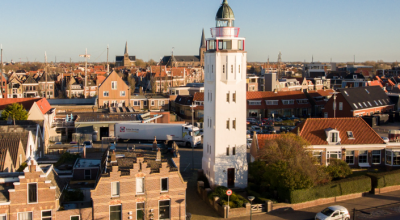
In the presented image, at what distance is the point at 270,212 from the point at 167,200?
5.96 meters

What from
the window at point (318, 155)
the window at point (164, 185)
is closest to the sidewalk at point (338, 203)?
the window at point (164, 185)

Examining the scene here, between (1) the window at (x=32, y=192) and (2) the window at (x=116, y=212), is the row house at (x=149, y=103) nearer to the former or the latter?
(2) the window at (x=116, y=212)

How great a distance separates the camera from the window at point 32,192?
1703 centimetres

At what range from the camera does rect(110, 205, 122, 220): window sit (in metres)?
18.3

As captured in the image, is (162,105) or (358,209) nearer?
(358,209)

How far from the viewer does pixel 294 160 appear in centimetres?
2291

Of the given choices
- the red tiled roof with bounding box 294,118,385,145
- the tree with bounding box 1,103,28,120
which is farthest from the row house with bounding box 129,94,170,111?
the red tiled roof with bounding box 294,118,385,145

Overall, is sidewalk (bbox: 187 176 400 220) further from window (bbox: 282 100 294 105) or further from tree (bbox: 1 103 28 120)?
window (bbox: 282 100 294 105)

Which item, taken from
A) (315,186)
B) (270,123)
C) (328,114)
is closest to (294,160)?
(315,186)

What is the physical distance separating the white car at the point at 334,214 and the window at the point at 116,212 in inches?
383

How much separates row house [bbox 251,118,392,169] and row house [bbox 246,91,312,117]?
29092 millimetres

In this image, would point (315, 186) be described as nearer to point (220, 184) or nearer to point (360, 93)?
point (220, 184)

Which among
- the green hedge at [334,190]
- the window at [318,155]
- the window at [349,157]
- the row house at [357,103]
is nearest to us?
the green hedge at [334,190]

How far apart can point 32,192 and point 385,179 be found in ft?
66.2
